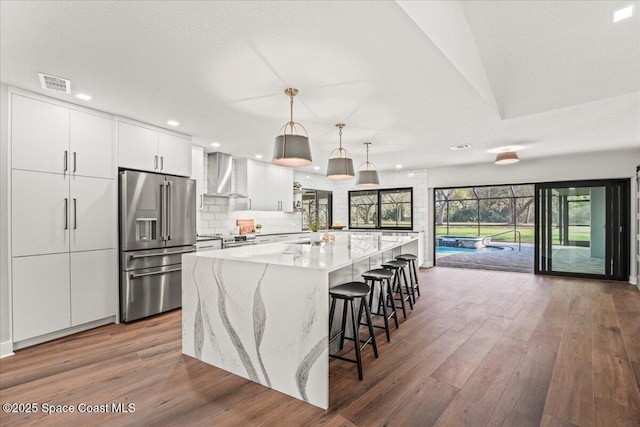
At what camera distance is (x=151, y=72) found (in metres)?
2.54

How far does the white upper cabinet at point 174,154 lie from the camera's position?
415 centimetres

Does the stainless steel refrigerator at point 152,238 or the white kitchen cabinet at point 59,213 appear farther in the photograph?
the stainless steel refrigerator at point 152,238

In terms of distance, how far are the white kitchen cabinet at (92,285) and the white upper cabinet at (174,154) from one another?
1304 mm

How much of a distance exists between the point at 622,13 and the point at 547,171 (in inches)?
190

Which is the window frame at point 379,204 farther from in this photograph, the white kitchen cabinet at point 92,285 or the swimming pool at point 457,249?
the white kitchen cabinet at point 92,285

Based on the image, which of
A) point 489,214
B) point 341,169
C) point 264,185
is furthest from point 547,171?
point 489,214

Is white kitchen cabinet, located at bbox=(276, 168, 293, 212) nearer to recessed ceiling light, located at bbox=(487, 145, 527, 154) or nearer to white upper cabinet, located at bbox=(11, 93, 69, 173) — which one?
white upper cabinet, located at bbox=(11, 93, 69, 173)

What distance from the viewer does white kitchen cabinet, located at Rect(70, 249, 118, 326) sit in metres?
3.32

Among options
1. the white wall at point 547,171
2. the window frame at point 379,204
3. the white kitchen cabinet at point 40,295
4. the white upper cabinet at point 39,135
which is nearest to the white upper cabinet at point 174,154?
the white upper cabinet at point 39,135

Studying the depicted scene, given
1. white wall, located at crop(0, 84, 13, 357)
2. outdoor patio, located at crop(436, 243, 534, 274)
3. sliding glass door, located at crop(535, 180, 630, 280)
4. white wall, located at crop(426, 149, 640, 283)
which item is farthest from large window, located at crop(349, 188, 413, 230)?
white wall, located at crop(0, 84, 13, 357)

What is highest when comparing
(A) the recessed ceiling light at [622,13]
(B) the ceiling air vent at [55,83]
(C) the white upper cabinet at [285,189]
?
(A) the recessed ceiling light at [622,13]

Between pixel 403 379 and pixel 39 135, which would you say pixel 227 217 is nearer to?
pixel 39 135

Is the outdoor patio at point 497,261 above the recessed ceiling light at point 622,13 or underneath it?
underneath

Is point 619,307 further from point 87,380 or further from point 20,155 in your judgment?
point 20,155
